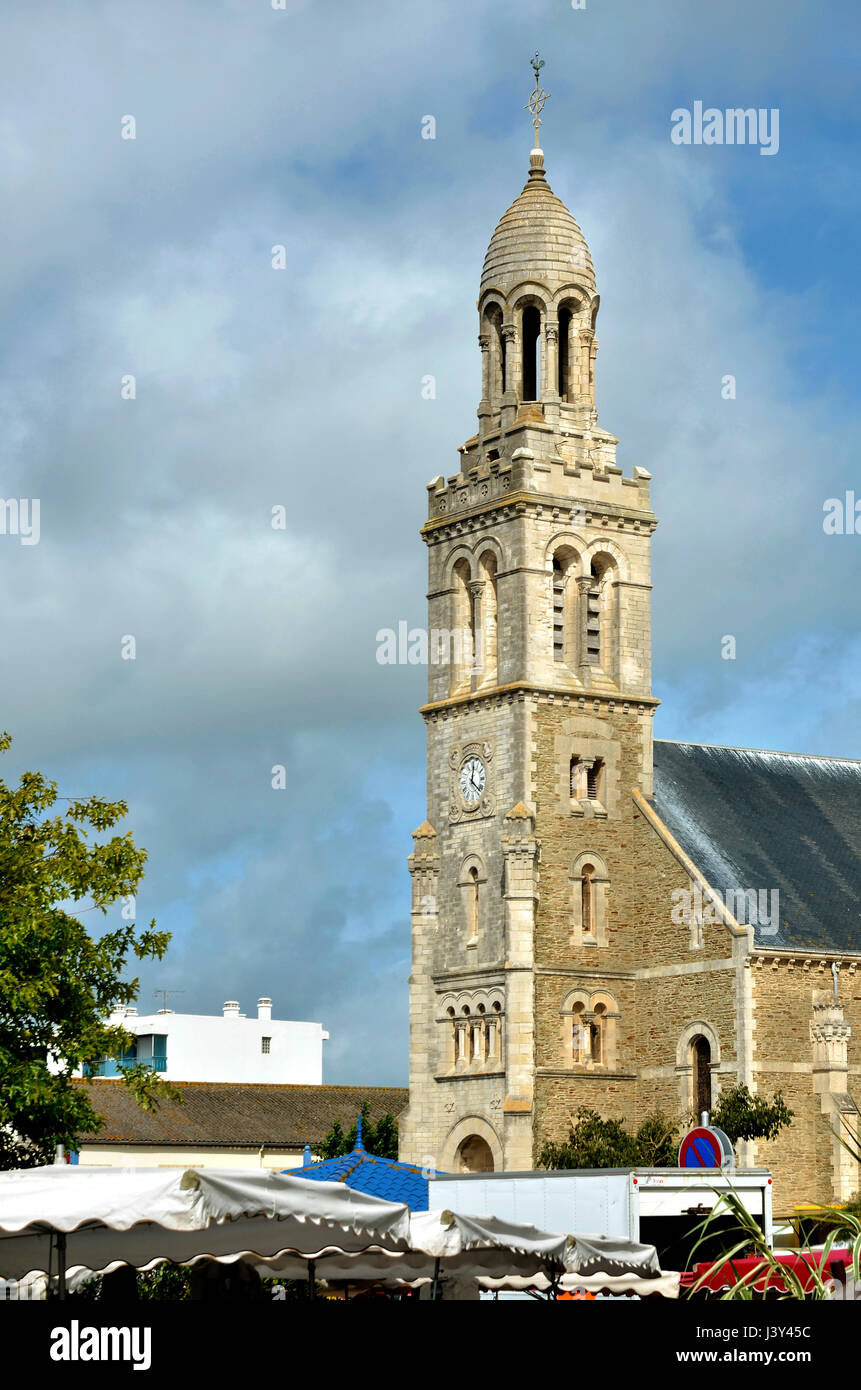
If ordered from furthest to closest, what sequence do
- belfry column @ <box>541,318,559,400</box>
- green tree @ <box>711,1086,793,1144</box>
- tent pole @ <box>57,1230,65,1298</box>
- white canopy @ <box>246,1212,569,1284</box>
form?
belfry column @ <box>541,318,559,400</box>, green tree @ <box>711,1086,793,1144</box>, white canopy @ <box>246,1212,569,1284</box>, tent pole @ <box>57,1230,65,1298</box>

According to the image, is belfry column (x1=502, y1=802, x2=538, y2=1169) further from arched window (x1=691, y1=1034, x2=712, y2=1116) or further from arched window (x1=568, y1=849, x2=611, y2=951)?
arched window (x1=691, y1=1034, x2=712, y2=1116)

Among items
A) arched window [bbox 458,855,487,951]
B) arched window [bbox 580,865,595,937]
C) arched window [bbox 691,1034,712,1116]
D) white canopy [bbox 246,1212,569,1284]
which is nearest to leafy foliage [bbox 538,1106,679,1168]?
arched window [bbox 691,1034,712,1116]

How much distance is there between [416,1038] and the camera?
190ft

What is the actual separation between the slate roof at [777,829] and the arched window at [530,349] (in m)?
10.6

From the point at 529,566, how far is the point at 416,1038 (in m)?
13.2

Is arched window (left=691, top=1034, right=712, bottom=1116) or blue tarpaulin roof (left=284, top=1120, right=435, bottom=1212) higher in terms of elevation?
arched window (left=691, top=1034, right=712, bottom=1116)

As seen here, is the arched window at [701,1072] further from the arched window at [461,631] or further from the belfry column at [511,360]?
the belfry column at [511,360]

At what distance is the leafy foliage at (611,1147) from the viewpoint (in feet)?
167

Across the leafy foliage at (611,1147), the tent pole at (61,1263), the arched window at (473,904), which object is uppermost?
the arched window at (473,904)

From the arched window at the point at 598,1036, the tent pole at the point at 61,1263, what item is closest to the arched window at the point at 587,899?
the arched window at the point at 598,1036

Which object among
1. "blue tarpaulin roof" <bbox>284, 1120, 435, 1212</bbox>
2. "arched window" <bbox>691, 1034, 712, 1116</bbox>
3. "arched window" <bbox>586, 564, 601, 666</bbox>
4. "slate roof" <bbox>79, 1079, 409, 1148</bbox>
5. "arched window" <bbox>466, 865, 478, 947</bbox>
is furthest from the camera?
"slate roof" <bbox>79, 1079, 409, 1148</bbox>

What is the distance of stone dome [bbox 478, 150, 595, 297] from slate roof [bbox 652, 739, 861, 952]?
1340 cm

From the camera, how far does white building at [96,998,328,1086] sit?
4033 inches
